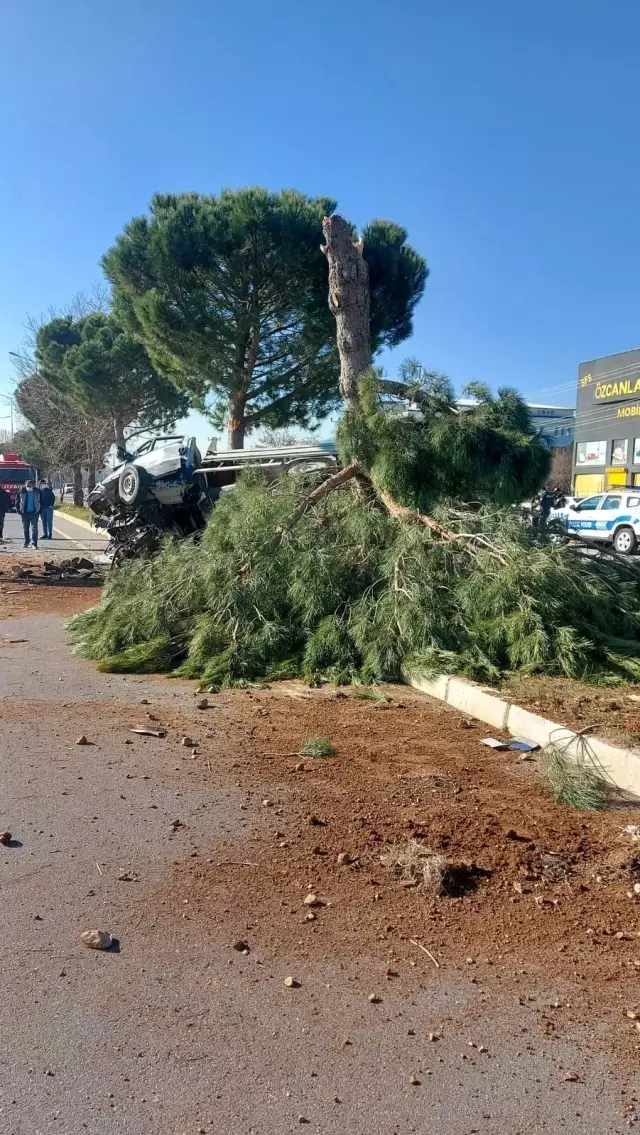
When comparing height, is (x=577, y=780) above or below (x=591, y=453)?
below

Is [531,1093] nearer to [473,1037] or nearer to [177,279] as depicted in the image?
[473,1037]

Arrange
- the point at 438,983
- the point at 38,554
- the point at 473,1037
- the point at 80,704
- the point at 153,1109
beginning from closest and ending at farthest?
the point at 153,1109
the point at 473,1037
the point at 438,983
the point at 80,704
the point at 38,554

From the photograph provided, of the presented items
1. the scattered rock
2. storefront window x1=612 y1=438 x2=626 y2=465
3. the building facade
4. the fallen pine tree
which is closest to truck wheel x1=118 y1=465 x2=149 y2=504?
the fallen pine tree

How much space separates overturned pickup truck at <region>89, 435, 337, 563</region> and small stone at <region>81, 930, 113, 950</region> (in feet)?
33.5

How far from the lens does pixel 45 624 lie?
11070mm

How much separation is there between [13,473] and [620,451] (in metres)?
31.3

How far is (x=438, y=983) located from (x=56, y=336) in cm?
3949

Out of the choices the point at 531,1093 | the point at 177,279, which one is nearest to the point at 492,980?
the point at 531,1093

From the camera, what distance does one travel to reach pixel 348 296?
11.6m

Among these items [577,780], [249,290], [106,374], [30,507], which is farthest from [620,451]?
[577,780]

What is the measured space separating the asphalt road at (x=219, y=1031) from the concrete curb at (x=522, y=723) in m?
2.10

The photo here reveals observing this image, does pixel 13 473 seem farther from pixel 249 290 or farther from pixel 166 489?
pixel 166 489

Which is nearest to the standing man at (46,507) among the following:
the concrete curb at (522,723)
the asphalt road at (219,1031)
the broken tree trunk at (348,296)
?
the broken tree trunk at (348,296)

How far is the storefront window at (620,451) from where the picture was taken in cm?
4356
